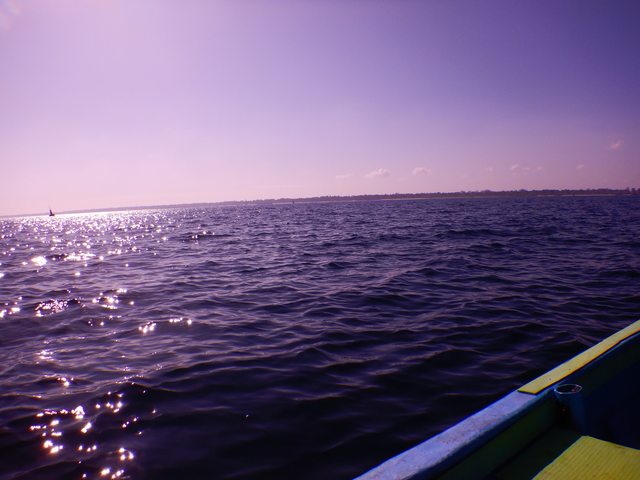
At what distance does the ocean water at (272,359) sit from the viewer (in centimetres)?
347

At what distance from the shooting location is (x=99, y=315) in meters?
7.96

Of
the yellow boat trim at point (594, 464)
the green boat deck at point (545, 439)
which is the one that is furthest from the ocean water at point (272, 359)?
the yellow boat trim at point (594, 464)

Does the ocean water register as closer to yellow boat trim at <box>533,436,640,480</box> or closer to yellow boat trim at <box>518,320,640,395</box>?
yellow boat trim at <box>518,320,640,395</box>

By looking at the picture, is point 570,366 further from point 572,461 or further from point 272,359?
point 272,359

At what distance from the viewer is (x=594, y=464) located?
2156 mm

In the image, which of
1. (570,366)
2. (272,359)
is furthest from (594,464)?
(272,359)

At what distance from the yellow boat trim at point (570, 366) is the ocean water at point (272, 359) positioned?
139 cm

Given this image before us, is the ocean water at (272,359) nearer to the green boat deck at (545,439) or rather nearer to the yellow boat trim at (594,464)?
the green boat deck at (545,439)

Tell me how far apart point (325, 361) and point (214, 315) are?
3.44 meters

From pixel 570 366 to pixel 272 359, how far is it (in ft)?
13.1

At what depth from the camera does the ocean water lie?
3.47m

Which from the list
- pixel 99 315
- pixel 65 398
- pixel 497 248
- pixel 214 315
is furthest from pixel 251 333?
pixel 497 248

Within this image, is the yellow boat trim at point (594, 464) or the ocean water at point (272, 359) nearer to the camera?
the yellow boat trim at point (594, 464)

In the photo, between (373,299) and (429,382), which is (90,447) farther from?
(373,299)
